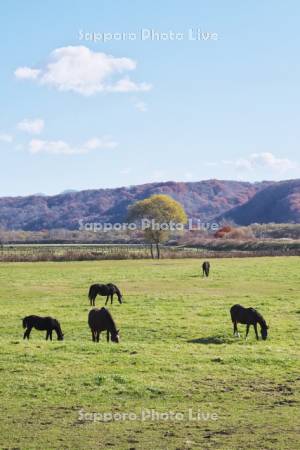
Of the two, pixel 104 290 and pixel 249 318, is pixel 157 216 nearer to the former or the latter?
pixel 104 290

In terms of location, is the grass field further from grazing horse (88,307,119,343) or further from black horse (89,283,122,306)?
black horse (89,283,122,306)

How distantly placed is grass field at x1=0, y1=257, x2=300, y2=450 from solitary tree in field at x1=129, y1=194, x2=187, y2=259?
61.4 m

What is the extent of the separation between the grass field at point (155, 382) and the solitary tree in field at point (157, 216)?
6138 cm

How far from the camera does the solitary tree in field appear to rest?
91938mm

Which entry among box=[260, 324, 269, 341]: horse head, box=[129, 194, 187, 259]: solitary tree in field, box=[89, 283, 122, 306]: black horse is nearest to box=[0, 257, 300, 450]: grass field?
box=[260, 324, 269, 341]: horse head

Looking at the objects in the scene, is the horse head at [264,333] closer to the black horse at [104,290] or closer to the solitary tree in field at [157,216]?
the black horse at [104,290]

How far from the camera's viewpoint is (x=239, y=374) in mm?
16203

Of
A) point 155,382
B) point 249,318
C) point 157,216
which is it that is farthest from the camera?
point 157,216

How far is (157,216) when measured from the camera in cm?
9244

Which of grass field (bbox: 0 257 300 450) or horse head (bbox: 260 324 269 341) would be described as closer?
grass field (bbox: 0 257 300 450)

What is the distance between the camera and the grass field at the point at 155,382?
11484mm

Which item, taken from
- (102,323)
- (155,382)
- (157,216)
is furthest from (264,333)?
(157,216)

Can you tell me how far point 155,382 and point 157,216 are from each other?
254 ft

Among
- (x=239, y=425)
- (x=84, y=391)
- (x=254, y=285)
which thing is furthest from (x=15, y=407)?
(x=254, y=285)
